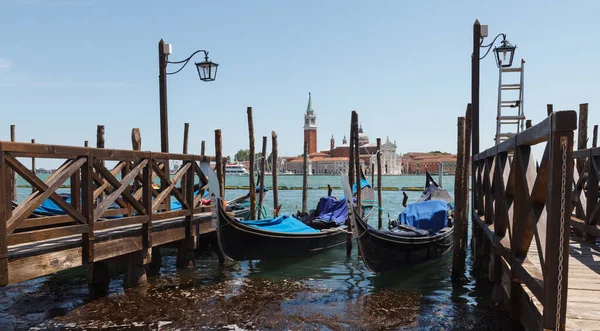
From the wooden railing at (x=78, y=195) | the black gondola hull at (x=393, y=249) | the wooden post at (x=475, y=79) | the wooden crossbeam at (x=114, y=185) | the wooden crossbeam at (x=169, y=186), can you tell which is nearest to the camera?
the wooden railing at (x=78, y=195)

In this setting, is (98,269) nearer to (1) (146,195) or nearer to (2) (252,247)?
(1) (146,195)

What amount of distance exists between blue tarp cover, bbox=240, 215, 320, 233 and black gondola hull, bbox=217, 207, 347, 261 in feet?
0.44

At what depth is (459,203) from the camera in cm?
626

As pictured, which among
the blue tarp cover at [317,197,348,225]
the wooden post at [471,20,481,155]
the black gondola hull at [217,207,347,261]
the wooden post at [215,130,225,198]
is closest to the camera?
the black gondola hull at [217,207,347,261]

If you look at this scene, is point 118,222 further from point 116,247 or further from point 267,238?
point 267,238

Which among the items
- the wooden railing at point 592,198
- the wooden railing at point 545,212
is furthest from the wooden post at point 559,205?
the wooden railing at point 592,198

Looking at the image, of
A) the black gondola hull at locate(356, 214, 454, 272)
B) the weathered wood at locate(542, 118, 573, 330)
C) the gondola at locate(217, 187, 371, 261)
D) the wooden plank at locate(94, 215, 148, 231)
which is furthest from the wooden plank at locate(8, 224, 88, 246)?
the weathered wood at locate(542, 118, 573, 330)

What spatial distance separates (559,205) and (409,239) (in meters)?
5.13

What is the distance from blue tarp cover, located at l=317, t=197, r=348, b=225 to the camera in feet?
33.0

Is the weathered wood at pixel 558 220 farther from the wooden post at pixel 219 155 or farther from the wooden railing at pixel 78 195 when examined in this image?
the wooden post at pixel 219 155

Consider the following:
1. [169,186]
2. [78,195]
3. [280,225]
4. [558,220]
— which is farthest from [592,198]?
[78,195]

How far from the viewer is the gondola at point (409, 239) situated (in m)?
6.61

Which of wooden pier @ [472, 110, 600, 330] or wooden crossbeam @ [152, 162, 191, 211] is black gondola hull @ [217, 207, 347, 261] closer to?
wooden crossbeam @ [152, 162, 191, 211]

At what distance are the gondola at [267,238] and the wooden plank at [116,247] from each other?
4.27 feet
